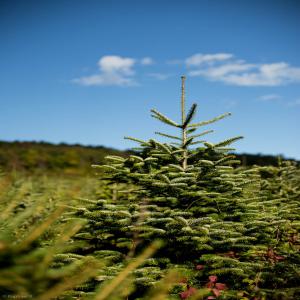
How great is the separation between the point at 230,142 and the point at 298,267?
6.30 feet

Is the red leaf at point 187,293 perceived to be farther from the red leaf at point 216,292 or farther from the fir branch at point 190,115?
the fir branch at point 190,115

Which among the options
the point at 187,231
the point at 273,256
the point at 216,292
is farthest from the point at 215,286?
the point at 273,256

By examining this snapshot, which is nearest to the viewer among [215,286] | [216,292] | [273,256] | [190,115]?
[216,292]

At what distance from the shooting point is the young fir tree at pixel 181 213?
4273mm

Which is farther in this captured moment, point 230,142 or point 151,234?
point 230,142

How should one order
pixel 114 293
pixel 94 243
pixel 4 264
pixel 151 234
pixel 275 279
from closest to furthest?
pixel 4 264 < pixel 114 293 < pixel 275 279 < pixel 151 234 < pixel 94 243

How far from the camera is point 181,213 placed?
4.37 m

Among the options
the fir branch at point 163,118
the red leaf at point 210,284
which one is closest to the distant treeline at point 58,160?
the fir branch at point 163,118

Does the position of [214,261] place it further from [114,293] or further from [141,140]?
[114,293]

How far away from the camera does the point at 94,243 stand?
560 cm

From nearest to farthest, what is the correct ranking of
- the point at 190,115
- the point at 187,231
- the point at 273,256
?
the point at 187,231 < the point at 273,256 < the point at 190,115

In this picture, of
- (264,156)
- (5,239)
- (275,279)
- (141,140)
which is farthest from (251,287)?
(264,156)

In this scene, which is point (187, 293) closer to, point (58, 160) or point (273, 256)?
point (273, 256)

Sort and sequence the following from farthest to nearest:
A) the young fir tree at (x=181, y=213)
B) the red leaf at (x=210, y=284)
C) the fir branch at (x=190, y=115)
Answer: the fir branch at (x=190, y=115)
the young fir tree at (x=181, y=213)
the red leaf at (x=210, y=284)
